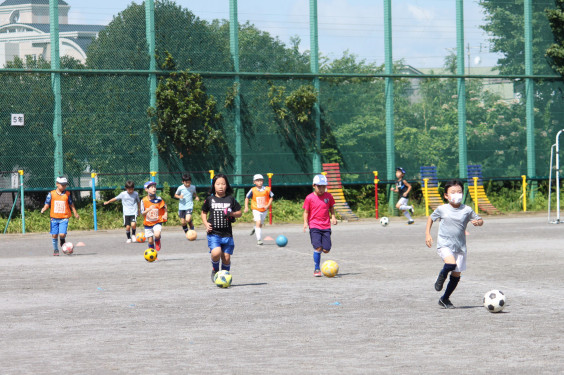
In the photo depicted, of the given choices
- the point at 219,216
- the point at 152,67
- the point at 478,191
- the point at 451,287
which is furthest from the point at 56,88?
the point at 451,287

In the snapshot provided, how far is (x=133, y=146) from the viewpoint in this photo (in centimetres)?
3198

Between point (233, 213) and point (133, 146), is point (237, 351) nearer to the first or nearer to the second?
point (233, 213)

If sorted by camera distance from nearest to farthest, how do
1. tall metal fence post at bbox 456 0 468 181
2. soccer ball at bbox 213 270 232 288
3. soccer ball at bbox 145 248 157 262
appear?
soccer ball at bbox 213 270 232 288 → soccer ball at bbox 145 248 157 262 → tall metal fence post at bbox 456 0 468 181

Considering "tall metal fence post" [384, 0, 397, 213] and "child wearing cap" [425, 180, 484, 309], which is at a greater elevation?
"tall metal fence post" [384, 0, 397, 213]

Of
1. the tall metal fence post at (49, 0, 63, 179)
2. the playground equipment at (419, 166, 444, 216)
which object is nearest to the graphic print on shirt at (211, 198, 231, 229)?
the tall metal fence post at (49, 0, 63, 179)

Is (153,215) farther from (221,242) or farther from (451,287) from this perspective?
(451,287)

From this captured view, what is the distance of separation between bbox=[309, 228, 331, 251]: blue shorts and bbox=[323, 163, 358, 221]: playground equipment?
17771 mm

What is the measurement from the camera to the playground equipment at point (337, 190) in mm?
33906

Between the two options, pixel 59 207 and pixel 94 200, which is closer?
pixel 59 207

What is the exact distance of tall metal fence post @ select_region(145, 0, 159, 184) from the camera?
3222cm

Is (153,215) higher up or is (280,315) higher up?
(153,215)

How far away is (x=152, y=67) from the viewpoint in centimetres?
3250

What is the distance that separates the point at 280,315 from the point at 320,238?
500 centimetres

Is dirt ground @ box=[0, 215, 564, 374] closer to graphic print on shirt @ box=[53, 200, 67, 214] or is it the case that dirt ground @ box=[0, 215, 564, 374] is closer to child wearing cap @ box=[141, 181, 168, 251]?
child wearing cap @ box=[141, 181, 168, 251]
